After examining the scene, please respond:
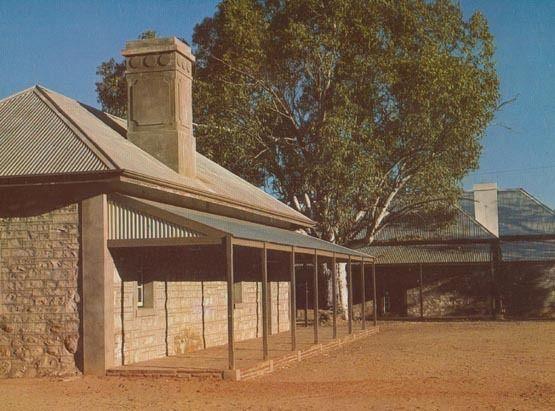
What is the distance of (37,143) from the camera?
1544cm

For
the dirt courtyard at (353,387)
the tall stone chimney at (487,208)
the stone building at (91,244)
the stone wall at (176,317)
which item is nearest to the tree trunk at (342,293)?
the tall stone chimney at (487,208)

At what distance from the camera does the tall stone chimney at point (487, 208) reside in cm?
3700

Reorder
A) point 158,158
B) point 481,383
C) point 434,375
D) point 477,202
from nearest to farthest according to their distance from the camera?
point 481,383 → point 434,375 → point 158,158 → point 477,202

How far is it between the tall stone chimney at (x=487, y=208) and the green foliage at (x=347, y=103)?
5389 mm

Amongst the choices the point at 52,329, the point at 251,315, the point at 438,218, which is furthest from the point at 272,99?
the point at 52,329

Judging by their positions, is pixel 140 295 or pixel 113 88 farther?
pixel 113 88

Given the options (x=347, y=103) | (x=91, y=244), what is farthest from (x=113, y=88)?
(x=91, y=244)

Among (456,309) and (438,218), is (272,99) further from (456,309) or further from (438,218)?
(456,309)

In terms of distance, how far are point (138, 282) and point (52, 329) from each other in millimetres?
2143

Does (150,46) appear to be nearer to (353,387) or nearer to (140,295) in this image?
(140,295)

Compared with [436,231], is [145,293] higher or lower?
lower

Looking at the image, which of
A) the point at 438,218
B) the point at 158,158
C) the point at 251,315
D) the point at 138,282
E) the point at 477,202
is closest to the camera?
the point at 138,282

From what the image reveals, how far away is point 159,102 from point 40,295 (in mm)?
5727

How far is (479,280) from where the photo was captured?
33.9 m
